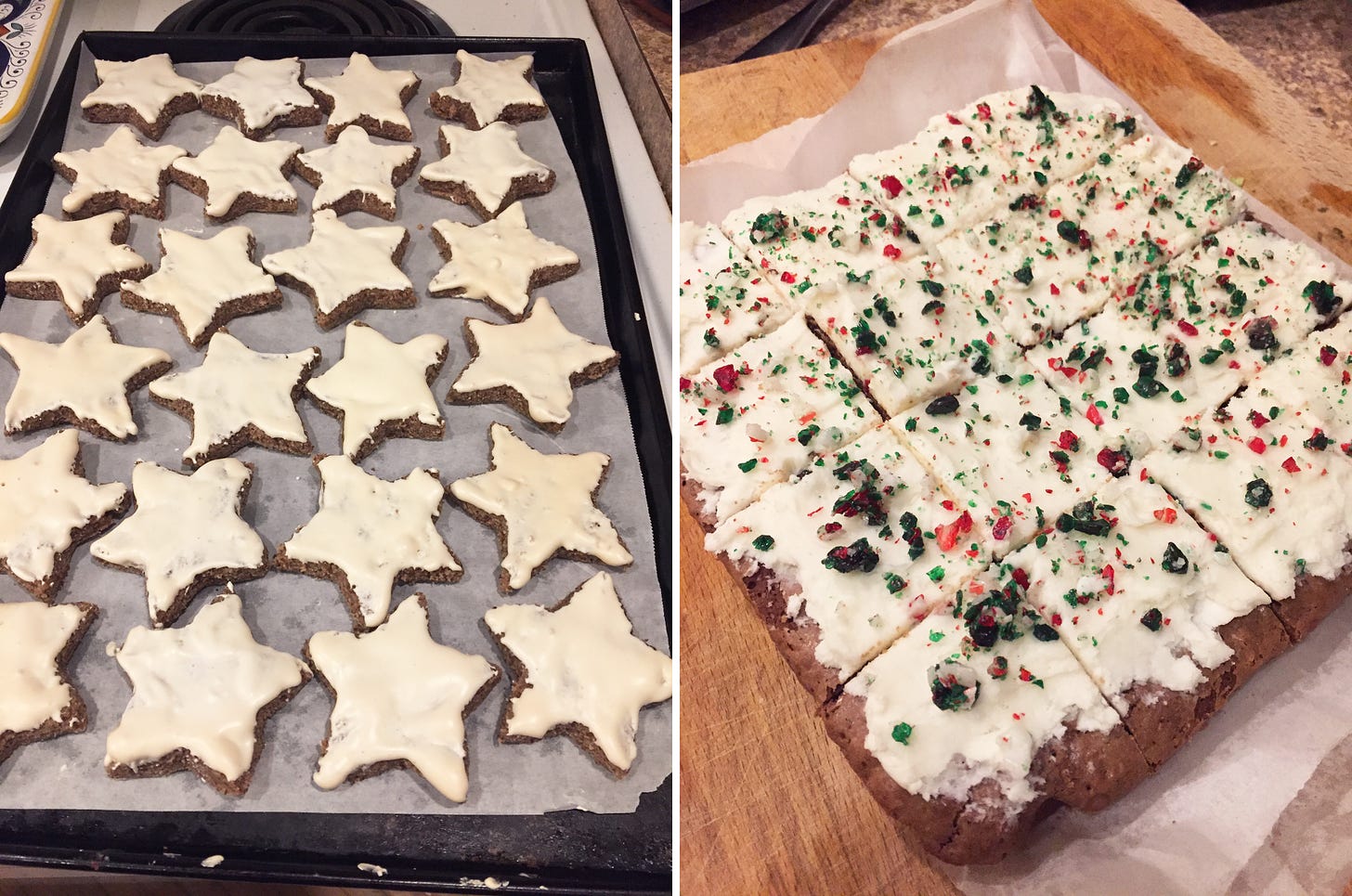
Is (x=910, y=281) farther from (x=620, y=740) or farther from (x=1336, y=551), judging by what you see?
(x=620, y=740)

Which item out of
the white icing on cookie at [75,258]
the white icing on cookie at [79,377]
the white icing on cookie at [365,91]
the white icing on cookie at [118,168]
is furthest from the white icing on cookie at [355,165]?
the white icing on cookie at [79,377]

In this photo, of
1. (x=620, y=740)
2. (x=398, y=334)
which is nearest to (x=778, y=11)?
(x=398, y=334)

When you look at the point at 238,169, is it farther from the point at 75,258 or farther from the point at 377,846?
the point at 377,846

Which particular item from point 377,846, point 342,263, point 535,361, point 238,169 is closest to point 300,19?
point 238,169

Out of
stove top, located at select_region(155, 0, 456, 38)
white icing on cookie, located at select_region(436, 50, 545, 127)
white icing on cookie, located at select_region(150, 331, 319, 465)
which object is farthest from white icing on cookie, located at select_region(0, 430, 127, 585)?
stove top, located at select_region(155, 0, 456, 38)

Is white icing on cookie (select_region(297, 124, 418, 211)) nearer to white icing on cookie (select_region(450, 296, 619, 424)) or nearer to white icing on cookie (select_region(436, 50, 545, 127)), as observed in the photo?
white icing on cookie (select_region(436, 50, 545, 127))
